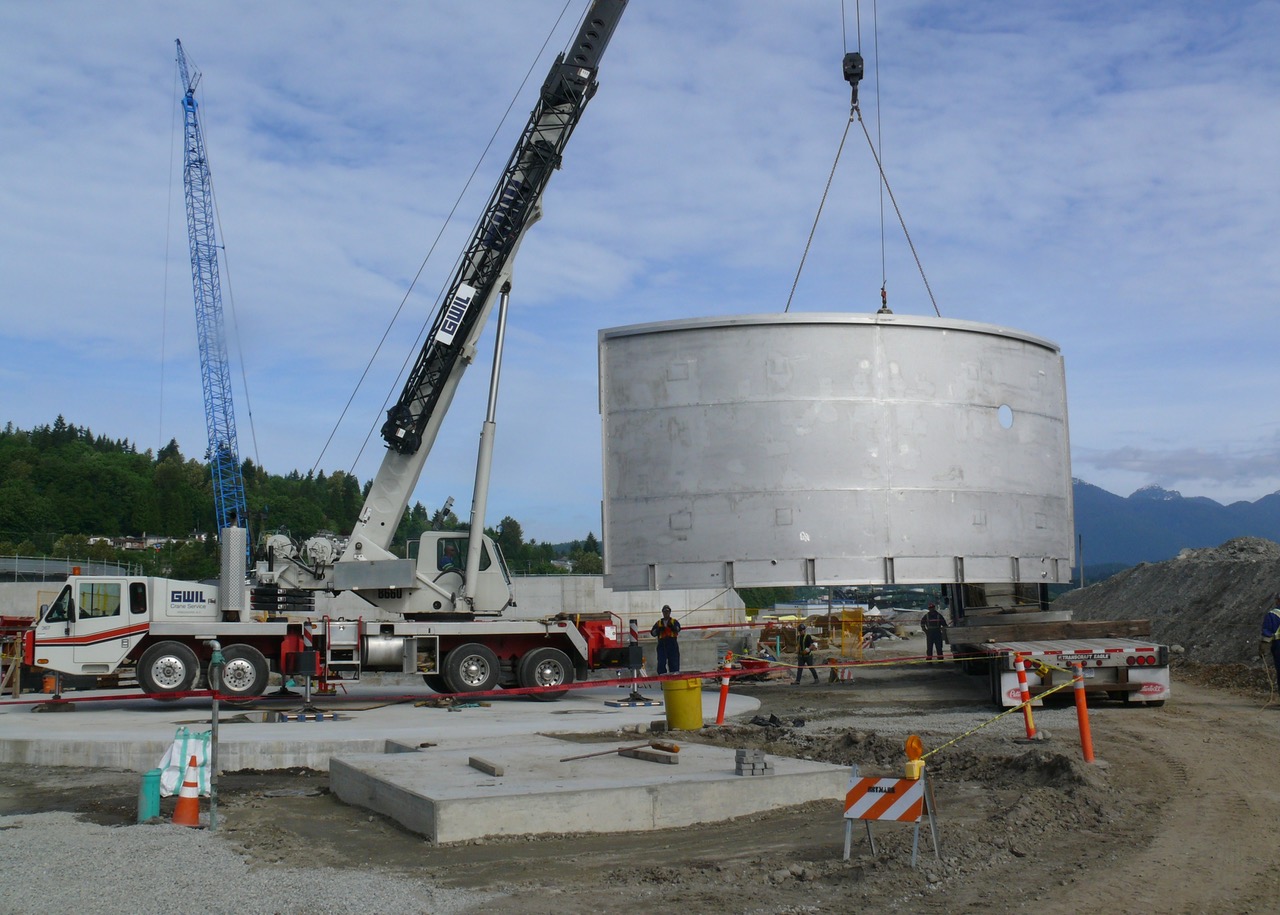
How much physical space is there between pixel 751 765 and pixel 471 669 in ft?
34.5

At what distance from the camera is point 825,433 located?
16.6 meters

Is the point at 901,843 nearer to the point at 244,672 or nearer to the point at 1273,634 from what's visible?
the point at 1273,634

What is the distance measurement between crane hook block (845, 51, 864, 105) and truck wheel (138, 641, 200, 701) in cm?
1338

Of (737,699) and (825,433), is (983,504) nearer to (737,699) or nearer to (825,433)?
(825,433)

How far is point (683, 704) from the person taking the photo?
46.2 ft

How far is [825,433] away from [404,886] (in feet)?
35.6

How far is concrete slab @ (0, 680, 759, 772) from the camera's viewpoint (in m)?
12.7

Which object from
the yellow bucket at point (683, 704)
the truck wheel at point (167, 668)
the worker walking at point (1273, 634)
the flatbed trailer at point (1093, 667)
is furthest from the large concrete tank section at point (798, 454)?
the truck wheel at point (167, 668)

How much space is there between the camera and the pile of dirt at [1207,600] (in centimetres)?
2509

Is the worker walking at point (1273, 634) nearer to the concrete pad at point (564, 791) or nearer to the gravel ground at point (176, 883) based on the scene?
the concrete pad at point (564, 791)

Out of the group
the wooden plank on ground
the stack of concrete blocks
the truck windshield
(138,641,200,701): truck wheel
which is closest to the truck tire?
(138,641,200,701): truck wheel

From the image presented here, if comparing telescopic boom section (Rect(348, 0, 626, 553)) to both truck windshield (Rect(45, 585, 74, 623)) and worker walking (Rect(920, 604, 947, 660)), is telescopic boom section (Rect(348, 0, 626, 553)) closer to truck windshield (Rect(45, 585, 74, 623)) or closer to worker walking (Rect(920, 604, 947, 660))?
truck windshield (Rect(45, 585, 74, 623))

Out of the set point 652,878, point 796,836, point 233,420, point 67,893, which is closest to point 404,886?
point 652,878

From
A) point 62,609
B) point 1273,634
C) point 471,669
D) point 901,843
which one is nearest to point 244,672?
point 62,609
